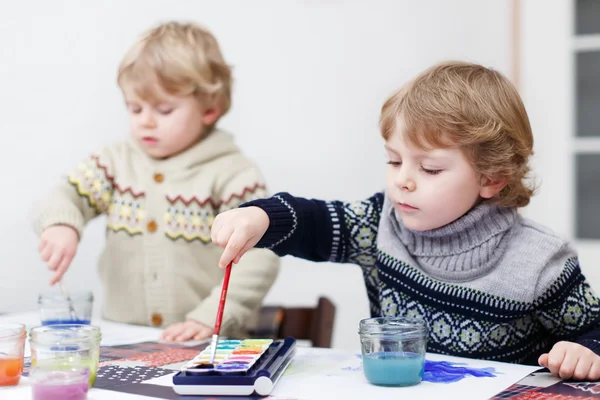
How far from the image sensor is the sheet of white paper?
34.6 inches

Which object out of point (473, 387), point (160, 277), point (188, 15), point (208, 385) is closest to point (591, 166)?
point (188, 15)

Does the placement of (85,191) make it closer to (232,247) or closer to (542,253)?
(232,247)

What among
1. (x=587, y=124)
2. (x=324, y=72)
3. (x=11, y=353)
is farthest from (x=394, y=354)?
(x=587, y=124)

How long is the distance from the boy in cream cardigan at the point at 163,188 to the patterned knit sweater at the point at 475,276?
1.15 feet

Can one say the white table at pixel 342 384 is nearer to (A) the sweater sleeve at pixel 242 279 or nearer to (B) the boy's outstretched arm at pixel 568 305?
(B) the boy's outstretched arm at pixel 568 305

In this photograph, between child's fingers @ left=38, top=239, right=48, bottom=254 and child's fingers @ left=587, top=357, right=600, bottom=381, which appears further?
child's fingers @ left=38, top=239, right=48, bottom=254

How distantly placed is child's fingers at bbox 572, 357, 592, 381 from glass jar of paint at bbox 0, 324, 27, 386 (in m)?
0.71

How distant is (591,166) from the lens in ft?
8.02

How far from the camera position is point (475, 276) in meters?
1.18

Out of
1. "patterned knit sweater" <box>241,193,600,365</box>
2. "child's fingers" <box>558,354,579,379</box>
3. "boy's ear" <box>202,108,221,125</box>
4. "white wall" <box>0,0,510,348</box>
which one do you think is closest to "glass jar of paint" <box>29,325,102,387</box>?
"patterned knit sweater" <box>241,193,600,365</box>

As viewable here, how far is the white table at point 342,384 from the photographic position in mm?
878

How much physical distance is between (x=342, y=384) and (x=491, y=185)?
1.49ft

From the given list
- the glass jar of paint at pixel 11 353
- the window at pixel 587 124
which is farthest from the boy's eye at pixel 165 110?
the window at pixel 587 124

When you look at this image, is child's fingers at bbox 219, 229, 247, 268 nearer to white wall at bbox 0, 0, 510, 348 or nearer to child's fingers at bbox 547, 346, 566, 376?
child's fingers at bbox 547, 346, 566, 376
